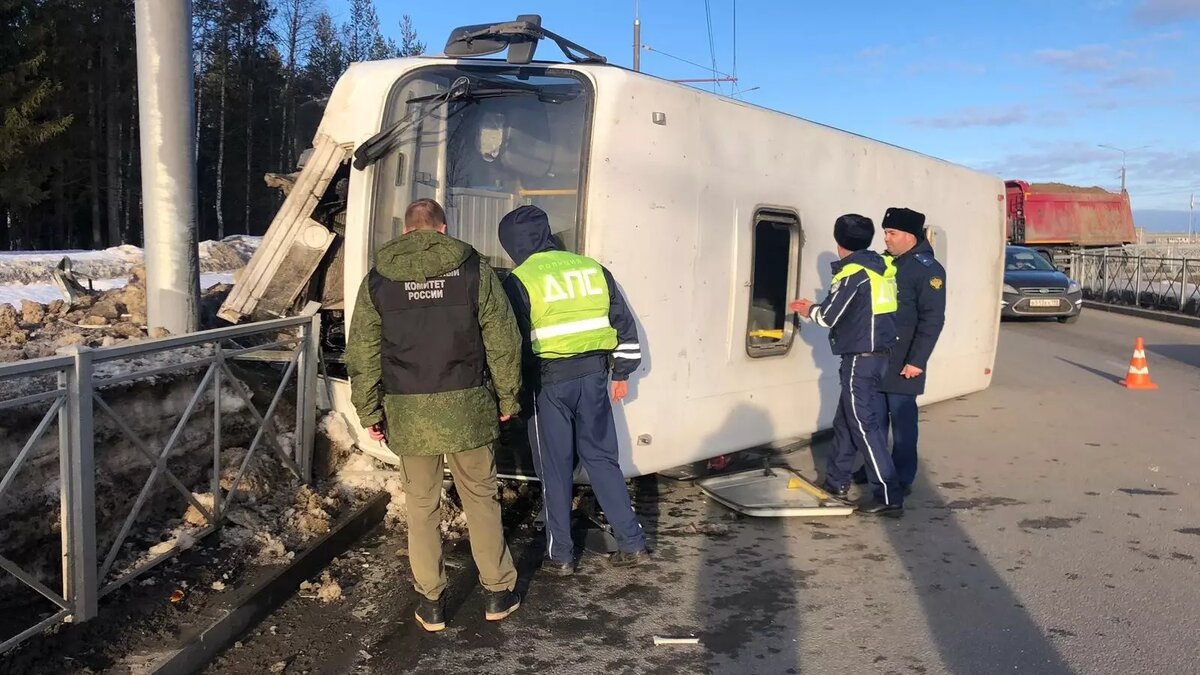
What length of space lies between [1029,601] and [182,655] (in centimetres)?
376

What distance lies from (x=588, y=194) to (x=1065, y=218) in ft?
92.2

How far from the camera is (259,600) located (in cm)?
381

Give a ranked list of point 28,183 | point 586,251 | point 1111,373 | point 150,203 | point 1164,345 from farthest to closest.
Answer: point 28,183, point 1164,345, point 1111,373, point 150,203, point 586,251

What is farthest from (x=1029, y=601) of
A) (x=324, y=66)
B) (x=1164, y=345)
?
(x=324, y=66)

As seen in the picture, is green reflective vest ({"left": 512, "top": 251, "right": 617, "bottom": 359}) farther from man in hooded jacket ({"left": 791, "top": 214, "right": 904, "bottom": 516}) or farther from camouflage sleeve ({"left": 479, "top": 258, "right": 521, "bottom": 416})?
man in hooded jacket ({"left": 791, "top": 214, "right": 904, "bottom": 516})

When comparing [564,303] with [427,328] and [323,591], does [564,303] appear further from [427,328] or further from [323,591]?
[323,591]

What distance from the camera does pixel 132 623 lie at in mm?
3443

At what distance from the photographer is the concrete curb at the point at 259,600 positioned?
3330 mm

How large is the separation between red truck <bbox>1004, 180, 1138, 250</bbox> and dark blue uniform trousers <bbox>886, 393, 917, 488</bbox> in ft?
81.7

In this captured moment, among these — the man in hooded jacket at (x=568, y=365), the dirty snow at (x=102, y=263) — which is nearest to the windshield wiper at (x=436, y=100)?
the man in hooded jacket at (x=568, y=365)

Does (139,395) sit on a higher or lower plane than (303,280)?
lower

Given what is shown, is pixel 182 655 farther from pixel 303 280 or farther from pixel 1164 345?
pixel 1164 345

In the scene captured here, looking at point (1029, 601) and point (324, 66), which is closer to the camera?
point (1029, 601)

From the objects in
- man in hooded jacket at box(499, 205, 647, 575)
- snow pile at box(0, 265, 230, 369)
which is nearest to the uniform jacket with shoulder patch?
man in hooded jacket at box(499, 205, 647, 575)
